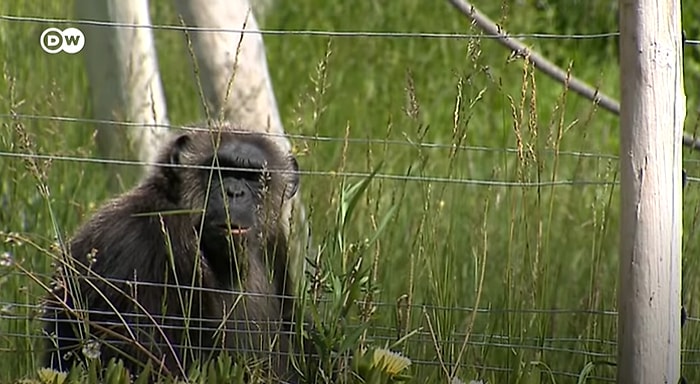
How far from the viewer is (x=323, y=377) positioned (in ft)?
15.2

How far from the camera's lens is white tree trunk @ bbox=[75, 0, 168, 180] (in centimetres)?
763

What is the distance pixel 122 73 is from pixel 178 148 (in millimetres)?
2031

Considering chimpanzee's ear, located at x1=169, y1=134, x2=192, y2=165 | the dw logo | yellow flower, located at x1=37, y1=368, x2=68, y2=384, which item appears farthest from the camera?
the dw logo

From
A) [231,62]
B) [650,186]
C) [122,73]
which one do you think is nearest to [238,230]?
[650,186]

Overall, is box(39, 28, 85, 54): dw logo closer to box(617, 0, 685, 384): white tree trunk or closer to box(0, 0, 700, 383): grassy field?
box(0, 0, 700, 383): grassy field

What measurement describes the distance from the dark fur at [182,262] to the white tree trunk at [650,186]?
4.09ft

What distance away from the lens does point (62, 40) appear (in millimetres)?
8391

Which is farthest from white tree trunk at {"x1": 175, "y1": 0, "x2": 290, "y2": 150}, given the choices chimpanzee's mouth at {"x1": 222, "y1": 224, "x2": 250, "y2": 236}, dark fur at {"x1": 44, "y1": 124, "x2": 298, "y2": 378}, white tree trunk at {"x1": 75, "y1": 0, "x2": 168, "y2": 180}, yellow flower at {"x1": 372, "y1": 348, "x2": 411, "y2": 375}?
yellow flower at {"x1": 372, "y1": 348, "x2": 411, "y2": 375}

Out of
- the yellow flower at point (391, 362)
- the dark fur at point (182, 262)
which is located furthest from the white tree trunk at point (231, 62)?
the yellow flower at point (391, 362)

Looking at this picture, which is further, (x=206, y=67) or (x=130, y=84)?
(x=130, y=84)

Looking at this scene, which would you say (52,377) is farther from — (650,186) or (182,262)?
(650,186)

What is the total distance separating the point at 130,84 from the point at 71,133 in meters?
1.06

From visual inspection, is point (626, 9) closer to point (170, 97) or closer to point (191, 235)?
point (191, 235)

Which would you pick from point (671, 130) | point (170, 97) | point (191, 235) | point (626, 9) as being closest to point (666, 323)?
point (671, 130)
